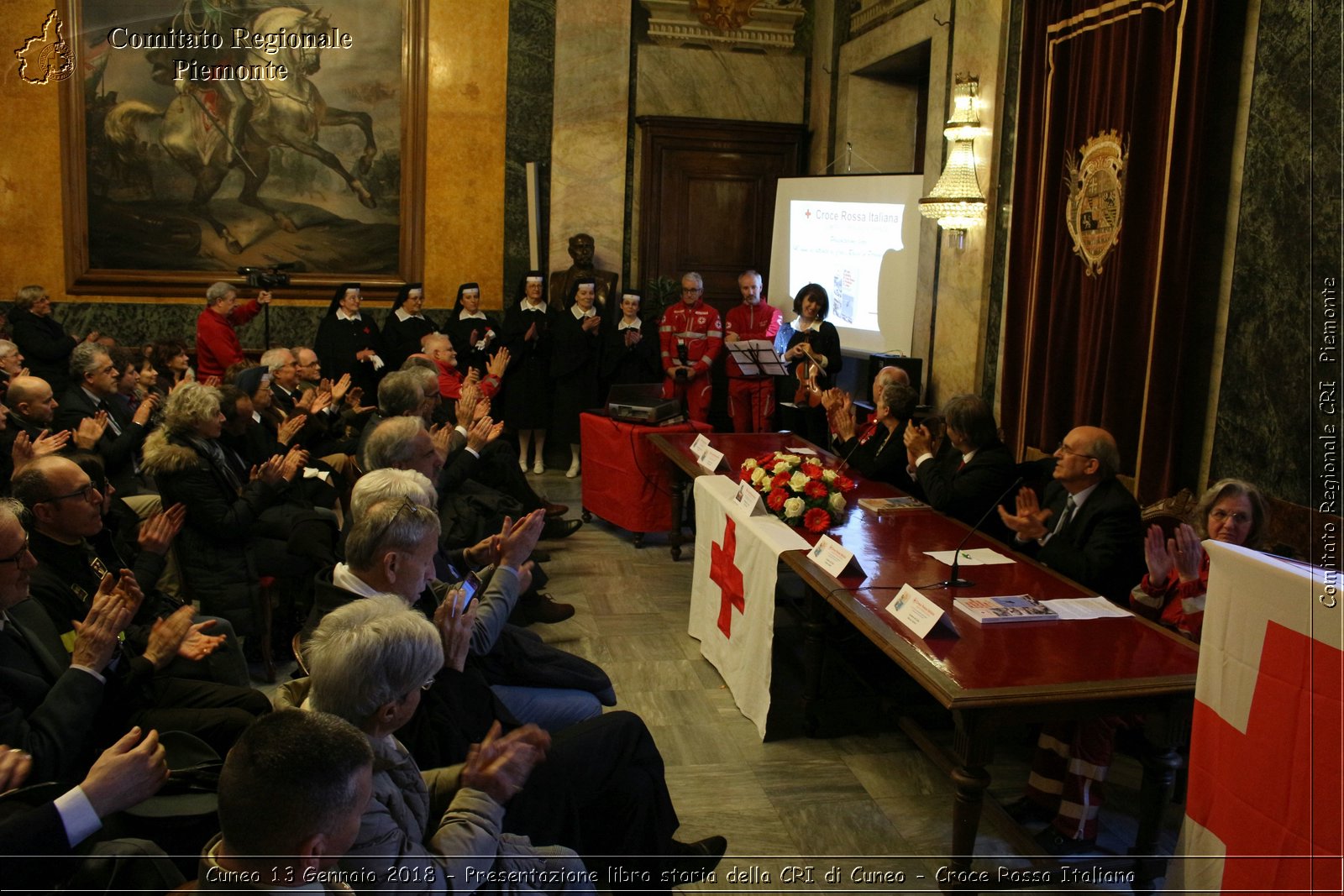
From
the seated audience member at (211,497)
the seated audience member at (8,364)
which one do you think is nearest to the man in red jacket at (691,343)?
the seated audience member at (8,364)

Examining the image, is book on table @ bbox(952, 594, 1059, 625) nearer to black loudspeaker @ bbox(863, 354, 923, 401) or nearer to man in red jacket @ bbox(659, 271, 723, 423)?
black loudspeaker @ bbox(863, 354, 923, 401)

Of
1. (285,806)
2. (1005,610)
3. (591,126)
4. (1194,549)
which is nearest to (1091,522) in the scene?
(1194,549)

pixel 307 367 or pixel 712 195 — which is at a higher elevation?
pixel 712 195

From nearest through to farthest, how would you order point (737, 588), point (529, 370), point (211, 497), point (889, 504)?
point (211, 497) → point (737, 588) → point (889, 504) → point (529, 370)

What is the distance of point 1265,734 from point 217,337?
7.49 m

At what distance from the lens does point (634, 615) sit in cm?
536

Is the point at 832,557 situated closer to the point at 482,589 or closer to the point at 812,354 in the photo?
the point at 482,589

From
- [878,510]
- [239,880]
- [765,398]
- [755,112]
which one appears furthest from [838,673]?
[755,112]

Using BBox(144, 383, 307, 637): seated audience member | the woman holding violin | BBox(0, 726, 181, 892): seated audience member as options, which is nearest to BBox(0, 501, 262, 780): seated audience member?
BBox(0, 726, 181, 892): seated audience member

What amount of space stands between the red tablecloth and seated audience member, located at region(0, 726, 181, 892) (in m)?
4.42

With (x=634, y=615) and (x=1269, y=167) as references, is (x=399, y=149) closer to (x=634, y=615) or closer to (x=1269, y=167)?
(x=634, y=615)

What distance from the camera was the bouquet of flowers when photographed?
425 centimetres

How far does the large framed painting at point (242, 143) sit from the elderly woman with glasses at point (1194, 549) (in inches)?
309

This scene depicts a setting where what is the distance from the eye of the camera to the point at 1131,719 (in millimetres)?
3311
